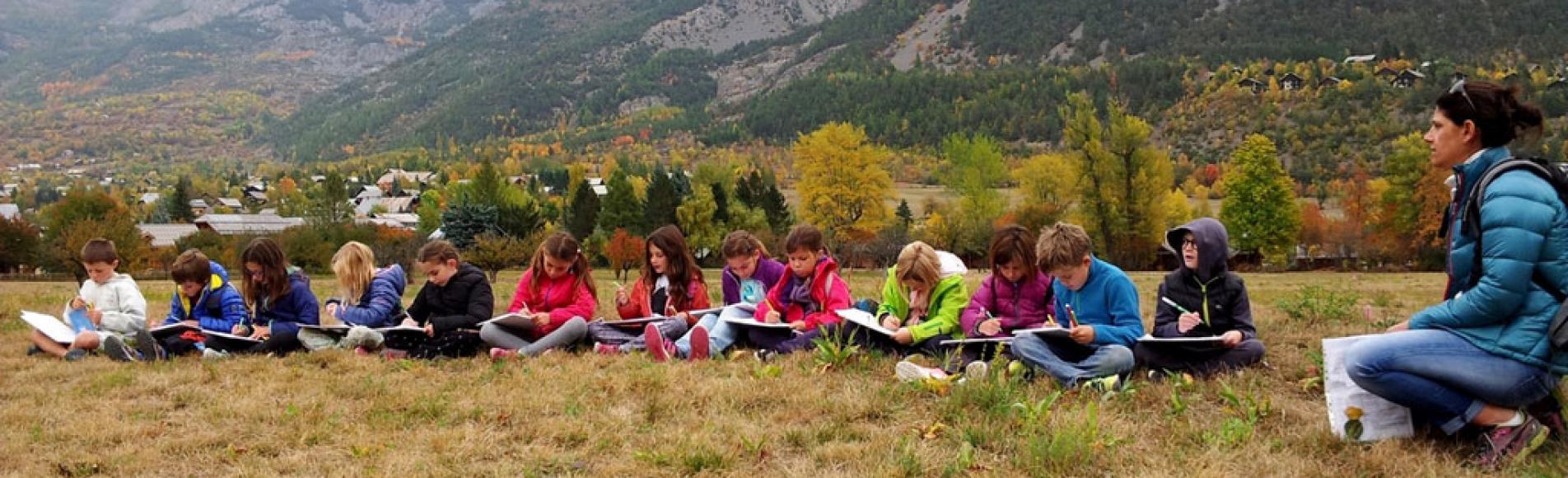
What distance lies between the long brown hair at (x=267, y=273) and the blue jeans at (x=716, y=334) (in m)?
3.93

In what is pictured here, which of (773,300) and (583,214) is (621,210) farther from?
(773,300)

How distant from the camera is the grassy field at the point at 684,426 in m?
4.50

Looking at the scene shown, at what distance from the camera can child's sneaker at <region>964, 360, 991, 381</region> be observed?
593 centimetres

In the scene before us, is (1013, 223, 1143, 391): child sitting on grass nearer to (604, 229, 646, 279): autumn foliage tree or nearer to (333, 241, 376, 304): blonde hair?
(333, 241, 376, 304): blonde hair

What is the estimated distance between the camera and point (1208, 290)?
6.83 m

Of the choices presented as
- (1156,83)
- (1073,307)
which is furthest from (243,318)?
(1156,83)

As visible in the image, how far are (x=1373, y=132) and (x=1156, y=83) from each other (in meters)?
49.6

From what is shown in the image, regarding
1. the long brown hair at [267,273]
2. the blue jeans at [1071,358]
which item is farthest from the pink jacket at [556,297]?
the blue jeans at [1071,358]

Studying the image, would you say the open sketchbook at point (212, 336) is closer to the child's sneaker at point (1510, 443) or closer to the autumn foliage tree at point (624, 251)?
the child's sneaker at point (1510, 443)

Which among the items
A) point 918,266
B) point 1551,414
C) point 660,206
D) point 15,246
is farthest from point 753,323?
point 660,206

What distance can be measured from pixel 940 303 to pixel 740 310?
6.07ft

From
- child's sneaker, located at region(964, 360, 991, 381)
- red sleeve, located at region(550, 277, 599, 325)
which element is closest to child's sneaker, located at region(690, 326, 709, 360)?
red sleeve, located at region(550, 277, 599, 325)

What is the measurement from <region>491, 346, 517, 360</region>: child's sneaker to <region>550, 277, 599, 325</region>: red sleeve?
535 millimetres

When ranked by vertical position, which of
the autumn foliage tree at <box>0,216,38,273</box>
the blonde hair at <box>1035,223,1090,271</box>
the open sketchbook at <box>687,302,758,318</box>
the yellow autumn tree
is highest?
the blonde hair at <box>1035,223,1090,271</box>
